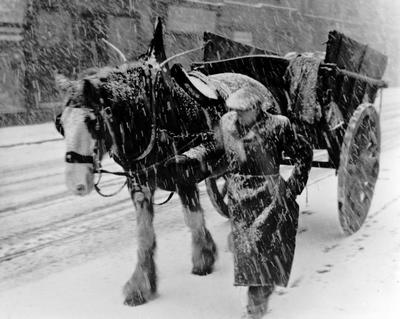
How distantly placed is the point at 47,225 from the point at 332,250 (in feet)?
10.3

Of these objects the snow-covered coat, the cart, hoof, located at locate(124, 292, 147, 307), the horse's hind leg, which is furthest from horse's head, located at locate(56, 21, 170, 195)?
the cart

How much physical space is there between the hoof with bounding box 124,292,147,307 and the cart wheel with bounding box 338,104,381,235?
211cm

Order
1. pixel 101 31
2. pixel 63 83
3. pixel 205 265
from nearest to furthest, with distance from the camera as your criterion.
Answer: pixel 63 83, pixel 205 265, pixel 101 31

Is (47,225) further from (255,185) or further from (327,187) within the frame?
(327,187)

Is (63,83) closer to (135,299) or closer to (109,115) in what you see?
(109,115)

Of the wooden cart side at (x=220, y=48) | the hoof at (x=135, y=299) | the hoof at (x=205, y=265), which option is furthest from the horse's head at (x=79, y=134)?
the wooden cart side at (x=220, y=48)

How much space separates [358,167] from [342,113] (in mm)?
612

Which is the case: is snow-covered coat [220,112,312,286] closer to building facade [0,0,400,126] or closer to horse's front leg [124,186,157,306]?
horse's front leg [124,186,157,306]

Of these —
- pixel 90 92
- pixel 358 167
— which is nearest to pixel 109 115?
pixel 90 92

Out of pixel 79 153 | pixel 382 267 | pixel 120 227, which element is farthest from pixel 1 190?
pixel 382 267

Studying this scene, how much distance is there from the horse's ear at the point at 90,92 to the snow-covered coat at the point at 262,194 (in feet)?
3.04

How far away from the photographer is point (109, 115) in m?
3.32

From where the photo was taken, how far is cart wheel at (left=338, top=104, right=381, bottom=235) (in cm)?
484

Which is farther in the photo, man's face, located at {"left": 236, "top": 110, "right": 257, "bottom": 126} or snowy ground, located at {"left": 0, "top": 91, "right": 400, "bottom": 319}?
snowy ground, located at {"left": 0, "top": 91, "right": 400, "bottom": 319}
